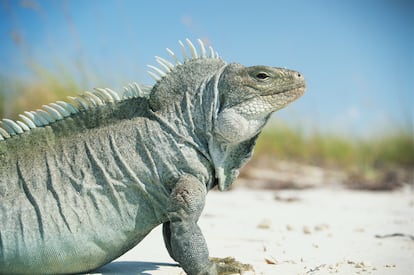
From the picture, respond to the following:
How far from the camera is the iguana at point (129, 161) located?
147 inches

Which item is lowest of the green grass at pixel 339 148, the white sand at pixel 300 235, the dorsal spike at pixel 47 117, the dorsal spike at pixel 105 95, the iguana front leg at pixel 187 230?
the green grass at pixel 339 148

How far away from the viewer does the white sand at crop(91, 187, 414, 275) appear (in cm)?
451

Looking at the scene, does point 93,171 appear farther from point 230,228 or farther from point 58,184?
point 230,228

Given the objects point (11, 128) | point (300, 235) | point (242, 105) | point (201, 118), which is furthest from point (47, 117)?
point (300, 235)

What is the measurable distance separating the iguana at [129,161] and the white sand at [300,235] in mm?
574

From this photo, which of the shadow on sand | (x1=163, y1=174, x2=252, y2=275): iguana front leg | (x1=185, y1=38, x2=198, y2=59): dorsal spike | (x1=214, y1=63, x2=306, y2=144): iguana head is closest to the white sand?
the shadow on sand

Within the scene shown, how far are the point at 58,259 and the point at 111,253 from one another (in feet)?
1.22

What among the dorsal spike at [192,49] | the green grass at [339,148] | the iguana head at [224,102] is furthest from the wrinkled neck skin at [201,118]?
the green grass at [339,148]

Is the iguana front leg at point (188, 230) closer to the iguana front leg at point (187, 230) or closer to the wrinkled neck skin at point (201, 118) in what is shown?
the iguana front leg at point (187, 230)

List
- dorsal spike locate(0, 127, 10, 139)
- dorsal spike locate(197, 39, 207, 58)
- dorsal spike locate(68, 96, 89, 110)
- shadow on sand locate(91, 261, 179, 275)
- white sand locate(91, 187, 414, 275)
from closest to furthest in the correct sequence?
dorsal spike locate(0, 127, 10, 139), dorsal spike locate(68, 96, 89, 110), shadow on sand locate(91, 261, 179, 275), dorsal spike locate(197, 39, 207, 58), white sand locate(91, 187, 414, 275)

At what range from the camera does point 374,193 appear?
1136 centimetres

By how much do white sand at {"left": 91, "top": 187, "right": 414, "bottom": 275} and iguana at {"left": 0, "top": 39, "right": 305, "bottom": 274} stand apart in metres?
0.57

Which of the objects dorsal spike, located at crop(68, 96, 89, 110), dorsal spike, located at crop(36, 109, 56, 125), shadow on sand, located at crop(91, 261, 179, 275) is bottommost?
shadow on sand, located at crop(91, 261, 179, 275)

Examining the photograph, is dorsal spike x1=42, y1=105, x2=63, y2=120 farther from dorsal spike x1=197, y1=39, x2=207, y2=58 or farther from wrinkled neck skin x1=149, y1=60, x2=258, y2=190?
dorsal spike x1=197, y1=39, x2=207, y2=58
